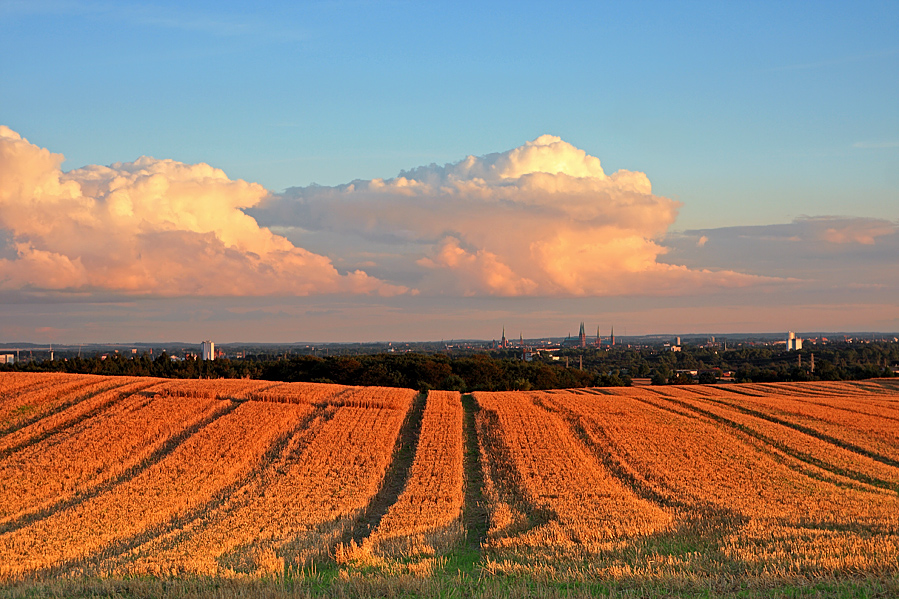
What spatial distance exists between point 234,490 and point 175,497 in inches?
82.7

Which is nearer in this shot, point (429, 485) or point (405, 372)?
point (429, 485)

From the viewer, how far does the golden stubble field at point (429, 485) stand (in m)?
13.4

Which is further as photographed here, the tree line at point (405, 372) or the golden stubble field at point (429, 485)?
the tree line at point (405, 372)

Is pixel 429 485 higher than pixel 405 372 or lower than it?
higher

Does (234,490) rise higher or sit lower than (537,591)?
lower

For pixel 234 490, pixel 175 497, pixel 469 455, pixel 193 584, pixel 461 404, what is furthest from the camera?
pixel 461 404

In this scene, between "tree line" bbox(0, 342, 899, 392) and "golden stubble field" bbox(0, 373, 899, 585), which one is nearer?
"golden stubble field" bbox(0, 373, 899, 585)

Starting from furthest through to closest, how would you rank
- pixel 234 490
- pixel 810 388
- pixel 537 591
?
pixel 810 388, pixel 234 490, pixel 537 591

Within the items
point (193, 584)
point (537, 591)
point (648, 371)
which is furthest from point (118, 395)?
point (648, 371)

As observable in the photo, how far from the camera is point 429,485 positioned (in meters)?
24.4

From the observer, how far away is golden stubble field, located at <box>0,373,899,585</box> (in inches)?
528

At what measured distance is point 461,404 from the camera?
47.5 metres

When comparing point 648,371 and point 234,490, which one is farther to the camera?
point 648,371

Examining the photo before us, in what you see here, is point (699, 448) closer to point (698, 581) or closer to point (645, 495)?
point (645, 495)
